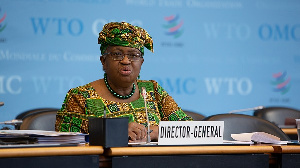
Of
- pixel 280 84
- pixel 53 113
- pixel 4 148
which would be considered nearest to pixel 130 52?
pixel 53 113

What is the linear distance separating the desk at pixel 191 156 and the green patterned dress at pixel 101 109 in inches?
31.9

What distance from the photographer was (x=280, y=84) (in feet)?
19.5

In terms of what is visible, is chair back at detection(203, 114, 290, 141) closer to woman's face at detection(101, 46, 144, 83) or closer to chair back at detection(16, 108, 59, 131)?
woman's face at detection(101, 46, 144, 83)

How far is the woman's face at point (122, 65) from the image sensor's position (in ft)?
9.80

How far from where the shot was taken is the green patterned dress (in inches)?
114

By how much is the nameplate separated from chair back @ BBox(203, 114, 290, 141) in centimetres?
71

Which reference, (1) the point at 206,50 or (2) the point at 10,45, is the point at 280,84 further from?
(2) the point at 10,45

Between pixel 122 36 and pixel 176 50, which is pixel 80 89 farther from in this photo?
pixel 176 50

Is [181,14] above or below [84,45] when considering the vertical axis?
above

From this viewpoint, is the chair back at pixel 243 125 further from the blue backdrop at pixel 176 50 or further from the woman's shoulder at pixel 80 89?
the blue backdrop at pixel 176 50

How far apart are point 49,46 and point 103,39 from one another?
226 centimetres

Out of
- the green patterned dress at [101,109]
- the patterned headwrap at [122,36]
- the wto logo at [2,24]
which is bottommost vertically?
the green patterned dress at [101,109]

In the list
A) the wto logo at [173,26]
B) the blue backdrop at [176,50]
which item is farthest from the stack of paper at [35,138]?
the wto logo at [173,26]

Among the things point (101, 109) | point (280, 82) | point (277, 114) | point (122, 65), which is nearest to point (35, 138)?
point (101, 109)
